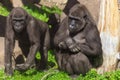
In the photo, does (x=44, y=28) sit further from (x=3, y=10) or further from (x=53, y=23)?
(x=3, y=10)

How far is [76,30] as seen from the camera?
764cm

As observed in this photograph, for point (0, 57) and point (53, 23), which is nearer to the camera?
point (0, 57)

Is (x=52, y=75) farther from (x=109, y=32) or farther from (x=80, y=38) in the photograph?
(x=109, y=32)

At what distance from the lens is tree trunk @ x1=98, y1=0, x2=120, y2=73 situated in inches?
299

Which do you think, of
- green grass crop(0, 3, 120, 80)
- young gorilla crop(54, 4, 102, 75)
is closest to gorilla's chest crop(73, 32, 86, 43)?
young gorilla crop(54, 4, 102, 75)

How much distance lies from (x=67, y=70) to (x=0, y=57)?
4.76 feet

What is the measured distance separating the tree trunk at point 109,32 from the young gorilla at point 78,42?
0.55ft

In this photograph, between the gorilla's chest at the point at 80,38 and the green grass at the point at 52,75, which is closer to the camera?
the green grass at the point at 52,75

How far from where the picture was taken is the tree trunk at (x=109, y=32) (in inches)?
299

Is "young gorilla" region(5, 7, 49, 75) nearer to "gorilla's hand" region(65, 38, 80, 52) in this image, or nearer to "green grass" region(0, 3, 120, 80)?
"green grass" region(0, 3, 120, 80)

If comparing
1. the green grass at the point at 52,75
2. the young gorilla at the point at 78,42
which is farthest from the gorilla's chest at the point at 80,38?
the green grass at the point at 52,75

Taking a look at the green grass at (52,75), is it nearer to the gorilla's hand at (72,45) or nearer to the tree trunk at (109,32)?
the tree trunk at (109,32)

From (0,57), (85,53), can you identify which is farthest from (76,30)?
(0,57)

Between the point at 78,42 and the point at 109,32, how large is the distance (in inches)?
19.8
